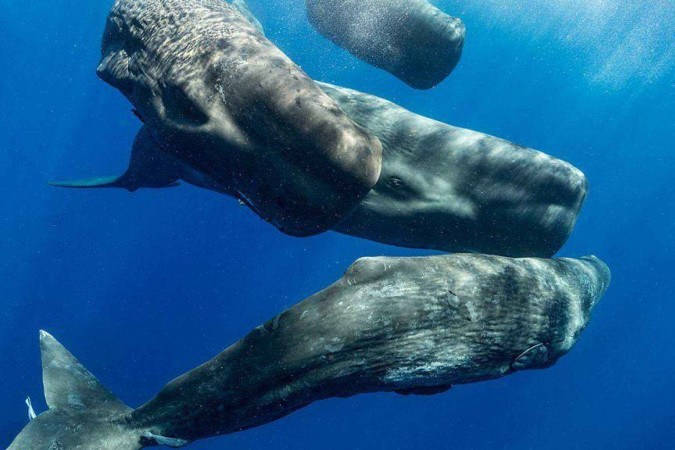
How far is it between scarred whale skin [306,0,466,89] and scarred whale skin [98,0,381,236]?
582 centimetres

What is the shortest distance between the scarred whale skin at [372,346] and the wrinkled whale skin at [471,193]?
1.79 ft

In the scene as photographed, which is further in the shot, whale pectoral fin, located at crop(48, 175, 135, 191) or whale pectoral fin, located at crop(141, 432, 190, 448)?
whale pectoral fin, located at crop(48, 175, 135, 191)

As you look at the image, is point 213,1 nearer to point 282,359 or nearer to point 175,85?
point 175,85

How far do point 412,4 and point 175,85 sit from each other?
694 cm

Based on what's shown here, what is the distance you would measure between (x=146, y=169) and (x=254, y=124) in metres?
6.53

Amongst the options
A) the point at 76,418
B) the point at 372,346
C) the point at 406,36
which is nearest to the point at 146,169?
the point at 76,418

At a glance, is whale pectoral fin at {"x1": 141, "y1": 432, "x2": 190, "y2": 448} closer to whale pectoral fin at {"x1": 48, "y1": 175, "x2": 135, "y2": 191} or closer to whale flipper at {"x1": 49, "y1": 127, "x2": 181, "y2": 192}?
whale flipper at {"x1": 49, "y1": 127, "x2": 181, "y2": 192}

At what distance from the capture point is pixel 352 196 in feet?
11.9

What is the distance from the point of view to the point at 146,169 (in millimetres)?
9398

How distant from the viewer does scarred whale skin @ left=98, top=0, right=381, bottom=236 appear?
3.50 metres

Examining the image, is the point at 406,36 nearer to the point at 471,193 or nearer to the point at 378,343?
the point at 471,193

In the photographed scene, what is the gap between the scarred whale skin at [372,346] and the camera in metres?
3.86

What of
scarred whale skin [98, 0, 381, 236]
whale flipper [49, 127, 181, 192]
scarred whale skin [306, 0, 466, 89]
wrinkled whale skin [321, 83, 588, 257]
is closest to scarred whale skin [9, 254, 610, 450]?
wrinkled whale skin [321, 83, 588, 257]

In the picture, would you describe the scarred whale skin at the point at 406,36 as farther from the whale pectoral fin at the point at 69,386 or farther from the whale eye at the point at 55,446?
the whale eye at the point at 55,446
